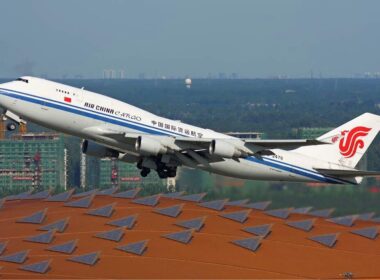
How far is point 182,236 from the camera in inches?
4793

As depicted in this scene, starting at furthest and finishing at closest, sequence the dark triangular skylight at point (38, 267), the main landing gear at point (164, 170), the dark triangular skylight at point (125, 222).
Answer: the dark triangular skylight at point (125, 222) → the dark triangular skylight at point (38, 267) → the main landing gear at point (164, 170)

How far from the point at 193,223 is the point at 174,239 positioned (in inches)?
201

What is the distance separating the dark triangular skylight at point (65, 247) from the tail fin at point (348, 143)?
40633 millimetres

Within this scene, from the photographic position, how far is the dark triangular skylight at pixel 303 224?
411ft

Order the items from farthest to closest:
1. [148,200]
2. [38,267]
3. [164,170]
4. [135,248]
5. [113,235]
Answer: [148,200], [113,235], [135,248], [38,267], [164,170]

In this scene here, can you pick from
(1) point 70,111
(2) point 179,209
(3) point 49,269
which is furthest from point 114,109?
(2) point 179,209

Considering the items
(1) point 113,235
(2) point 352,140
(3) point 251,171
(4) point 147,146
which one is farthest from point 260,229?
(4) point 147,146

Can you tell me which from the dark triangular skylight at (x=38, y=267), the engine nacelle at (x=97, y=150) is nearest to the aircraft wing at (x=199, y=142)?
the engine nacelle at (x=97, y=150)

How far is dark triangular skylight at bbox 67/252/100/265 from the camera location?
11144cm

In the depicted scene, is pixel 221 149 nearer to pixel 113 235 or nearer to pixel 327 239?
pixel 113 235

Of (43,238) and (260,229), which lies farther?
(260,229)

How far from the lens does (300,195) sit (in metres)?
91.1

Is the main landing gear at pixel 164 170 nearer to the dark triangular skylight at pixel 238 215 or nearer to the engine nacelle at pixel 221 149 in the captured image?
the engine nacelle at pixel 221 149

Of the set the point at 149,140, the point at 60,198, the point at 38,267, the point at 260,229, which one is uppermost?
the point at 149,140
